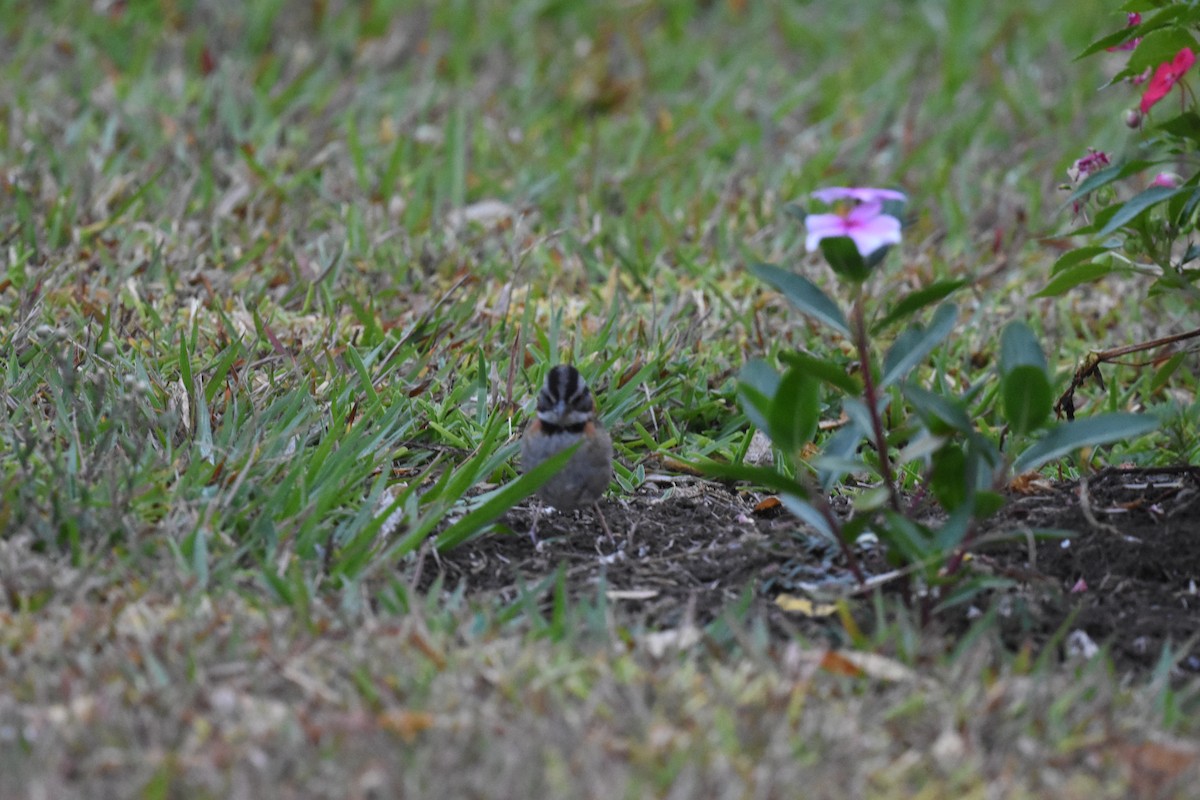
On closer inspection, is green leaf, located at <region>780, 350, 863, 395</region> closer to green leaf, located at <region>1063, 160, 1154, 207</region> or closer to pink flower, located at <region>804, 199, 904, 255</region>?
pink flower, located at <region>804, 199, 904, 255</region>

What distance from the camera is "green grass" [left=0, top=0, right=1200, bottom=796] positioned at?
10.0 feet

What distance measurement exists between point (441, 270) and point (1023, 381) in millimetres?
3154

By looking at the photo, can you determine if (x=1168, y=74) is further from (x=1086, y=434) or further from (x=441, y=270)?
(x=441, y=270)

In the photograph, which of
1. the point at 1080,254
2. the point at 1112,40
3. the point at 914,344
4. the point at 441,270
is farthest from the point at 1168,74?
the point at 441,270

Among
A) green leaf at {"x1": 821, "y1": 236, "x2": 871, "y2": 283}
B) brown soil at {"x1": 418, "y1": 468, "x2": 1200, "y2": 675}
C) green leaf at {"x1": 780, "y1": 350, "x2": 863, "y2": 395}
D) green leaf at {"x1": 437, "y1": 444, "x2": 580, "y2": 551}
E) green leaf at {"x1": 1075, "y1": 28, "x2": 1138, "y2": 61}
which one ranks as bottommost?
brown soil at {"x1": 418, "y1": 468, "x2": 1200, "y2": 675}

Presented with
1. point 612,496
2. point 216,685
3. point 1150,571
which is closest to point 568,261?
point 612,496

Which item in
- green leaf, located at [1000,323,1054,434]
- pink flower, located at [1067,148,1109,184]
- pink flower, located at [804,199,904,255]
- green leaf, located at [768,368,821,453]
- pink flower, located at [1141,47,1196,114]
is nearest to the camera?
pink flower, located at [804,199,904,255]

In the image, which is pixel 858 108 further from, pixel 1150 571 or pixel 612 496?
pixel 1150 571

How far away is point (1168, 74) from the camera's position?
3514 millimetres

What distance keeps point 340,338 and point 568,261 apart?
1.34 meters

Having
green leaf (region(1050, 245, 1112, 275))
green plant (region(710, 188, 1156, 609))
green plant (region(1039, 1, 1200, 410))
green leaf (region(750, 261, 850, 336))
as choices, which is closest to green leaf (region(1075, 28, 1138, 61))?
green plant (region(1039, 1, 1200, 410))

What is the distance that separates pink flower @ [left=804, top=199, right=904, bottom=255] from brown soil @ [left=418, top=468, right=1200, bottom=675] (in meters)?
0.67

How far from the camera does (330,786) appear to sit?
96.9 inches

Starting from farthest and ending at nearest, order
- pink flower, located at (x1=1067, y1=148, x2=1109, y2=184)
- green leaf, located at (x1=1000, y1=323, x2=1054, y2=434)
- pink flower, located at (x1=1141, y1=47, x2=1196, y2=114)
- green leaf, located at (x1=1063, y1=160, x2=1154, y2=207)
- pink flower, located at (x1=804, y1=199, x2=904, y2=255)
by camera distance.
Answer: pink flower, located at (x1=1067, y1=148, x2=1109, y2=184), pink flower, located at (x1=1141, y1=47, x2=1196, y2=114), green leaf, located at (x1=1063, y1=160, x2=1154, y2=207), green leaf, located at (x1=1000, y1=323, x2=1054, y2=434), pink flower, located at (x1=804, y1=199, x2=904, y2=255)
